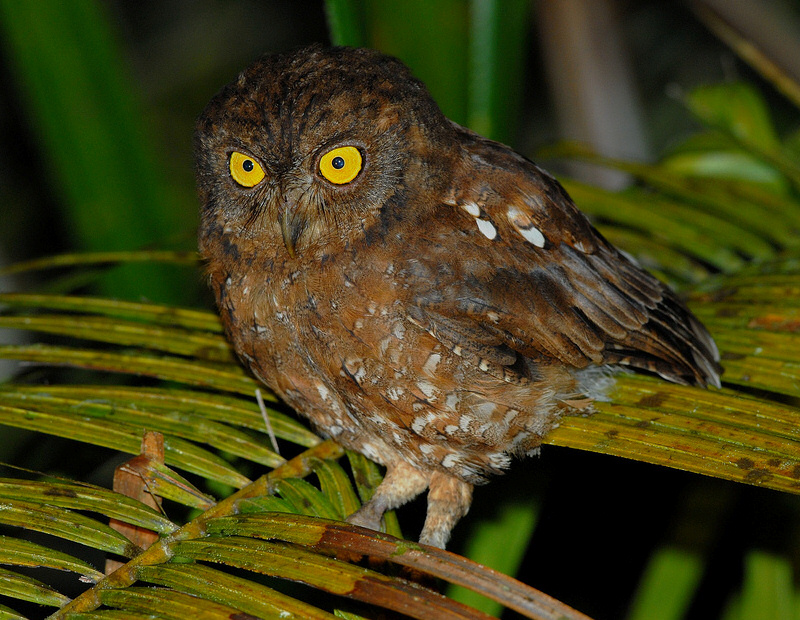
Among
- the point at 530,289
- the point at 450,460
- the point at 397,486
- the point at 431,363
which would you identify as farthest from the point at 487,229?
the point at 397,486

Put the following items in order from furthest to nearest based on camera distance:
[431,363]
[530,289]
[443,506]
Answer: [443,506]
[530,289]
[431,363]

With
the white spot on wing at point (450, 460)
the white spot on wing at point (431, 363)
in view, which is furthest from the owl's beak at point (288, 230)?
the white spot on wing at point (450, 460)

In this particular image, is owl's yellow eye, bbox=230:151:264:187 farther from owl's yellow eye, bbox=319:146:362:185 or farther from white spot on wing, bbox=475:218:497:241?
white spot on wing, bbox=475:218:497:241

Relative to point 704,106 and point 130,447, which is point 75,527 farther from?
point 704,106

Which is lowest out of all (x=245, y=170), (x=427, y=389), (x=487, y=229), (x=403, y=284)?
(x=427, y=389)

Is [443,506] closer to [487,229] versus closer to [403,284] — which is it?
[403,284]

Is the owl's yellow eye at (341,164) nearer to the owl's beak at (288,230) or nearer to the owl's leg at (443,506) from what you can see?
the owl's beak at (288,230)

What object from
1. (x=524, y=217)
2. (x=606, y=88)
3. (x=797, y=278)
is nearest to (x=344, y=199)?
(x=524, y=217)
